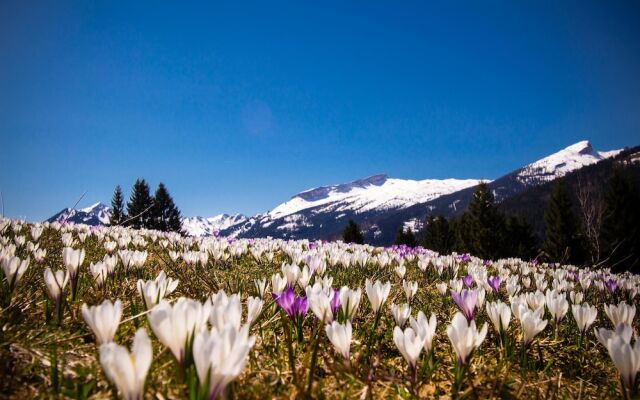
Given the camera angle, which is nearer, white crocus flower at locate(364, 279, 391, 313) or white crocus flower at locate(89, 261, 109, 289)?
white crocus flower at locate(364, 279, 391, 313)

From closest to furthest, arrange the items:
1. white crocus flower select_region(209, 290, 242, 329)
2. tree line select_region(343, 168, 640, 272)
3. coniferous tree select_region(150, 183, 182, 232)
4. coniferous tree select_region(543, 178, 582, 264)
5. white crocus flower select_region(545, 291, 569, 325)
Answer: white crocus flower select_region(209, 290, 242, 329)
white crocus flower select_region(545, 291, 569, 325)
tree line select_region(343, 168, 640, 272)
coniferous tree select_region(543, 178, 582, 264)
coniferous tree select_region(150, 183, 182, 232)

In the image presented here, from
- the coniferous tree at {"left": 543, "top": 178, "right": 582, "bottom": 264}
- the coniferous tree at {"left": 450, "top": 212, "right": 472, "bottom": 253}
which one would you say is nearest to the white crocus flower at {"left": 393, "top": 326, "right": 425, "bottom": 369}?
the coniferous tree at {"left": 450, "top": 212, "right": 472, "bottom": 253}

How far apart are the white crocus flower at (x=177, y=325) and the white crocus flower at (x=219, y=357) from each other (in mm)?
145

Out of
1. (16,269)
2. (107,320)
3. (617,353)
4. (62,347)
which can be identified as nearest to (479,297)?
(617,353)

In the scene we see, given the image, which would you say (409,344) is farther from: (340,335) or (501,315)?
(501,315)

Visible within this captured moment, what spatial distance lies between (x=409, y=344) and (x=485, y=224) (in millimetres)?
Answer: 55848

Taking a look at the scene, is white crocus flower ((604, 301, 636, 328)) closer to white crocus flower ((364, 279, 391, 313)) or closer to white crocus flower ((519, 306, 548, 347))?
white crocus flower ((519, 306, 548, 347))

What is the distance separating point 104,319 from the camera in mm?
1271

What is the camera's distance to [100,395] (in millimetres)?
1190

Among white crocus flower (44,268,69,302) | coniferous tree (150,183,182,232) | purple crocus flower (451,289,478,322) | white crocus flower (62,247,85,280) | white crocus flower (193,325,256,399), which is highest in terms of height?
coniferous tree (150,183,182,232)

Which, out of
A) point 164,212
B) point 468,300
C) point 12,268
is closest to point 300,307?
point 468,300

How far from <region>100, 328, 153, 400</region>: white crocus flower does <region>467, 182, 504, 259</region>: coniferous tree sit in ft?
178

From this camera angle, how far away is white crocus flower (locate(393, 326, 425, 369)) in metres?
1.44

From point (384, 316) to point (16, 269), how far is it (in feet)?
7.85
